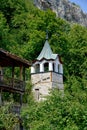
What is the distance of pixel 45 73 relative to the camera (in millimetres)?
47219

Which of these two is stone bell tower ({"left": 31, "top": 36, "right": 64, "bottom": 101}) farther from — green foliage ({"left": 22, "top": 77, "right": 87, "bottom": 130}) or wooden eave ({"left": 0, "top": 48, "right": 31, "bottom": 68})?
green foliage ({"left": 22, "top": 77, "right": 87, "bottom": 130})

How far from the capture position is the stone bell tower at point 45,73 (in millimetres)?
46750

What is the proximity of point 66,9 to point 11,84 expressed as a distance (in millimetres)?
62016

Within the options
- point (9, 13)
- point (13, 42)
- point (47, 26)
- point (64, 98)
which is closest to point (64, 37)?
point (47, 26)

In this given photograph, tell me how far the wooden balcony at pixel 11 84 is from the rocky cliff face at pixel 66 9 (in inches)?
1943

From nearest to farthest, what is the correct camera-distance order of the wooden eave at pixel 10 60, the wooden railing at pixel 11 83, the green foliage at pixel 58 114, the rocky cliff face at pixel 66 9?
1. the green foliage at pixel 58 114
2. the wooden eave at pixel 10 60
3. the wooden railing at pixel 11 83
4. the rocky cliff face at pixel 66 9

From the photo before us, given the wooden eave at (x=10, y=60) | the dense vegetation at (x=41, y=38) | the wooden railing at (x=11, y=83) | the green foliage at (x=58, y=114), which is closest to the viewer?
the green foliage at (x=58, y=114)

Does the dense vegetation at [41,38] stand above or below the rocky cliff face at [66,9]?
below

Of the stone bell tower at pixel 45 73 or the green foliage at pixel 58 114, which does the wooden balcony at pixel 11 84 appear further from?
the green foliage at pixel 58 114

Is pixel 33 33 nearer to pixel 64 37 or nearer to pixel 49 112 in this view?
pixel 64 37

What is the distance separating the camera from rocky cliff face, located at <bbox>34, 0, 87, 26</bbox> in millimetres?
88406

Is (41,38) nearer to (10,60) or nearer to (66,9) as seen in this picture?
(10,60)

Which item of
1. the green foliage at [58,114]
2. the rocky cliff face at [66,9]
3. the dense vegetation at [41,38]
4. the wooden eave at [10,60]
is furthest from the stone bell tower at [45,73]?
the rocky cliff face at [66,9]

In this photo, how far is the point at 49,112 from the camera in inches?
1006
